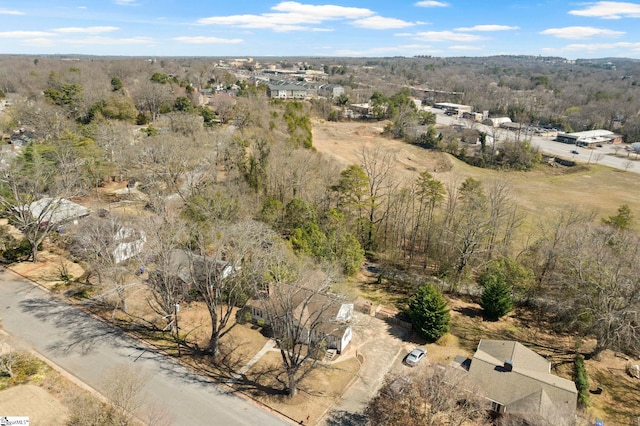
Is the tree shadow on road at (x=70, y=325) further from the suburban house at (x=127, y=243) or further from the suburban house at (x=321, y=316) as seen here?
the suburban house at (x=321, y=316)

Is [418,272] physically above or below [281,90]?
below

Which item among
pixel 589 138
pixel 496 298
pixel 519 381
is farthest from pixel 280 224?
pixel 589 138

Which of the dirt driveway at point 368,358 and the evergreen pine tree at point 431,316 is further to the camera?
the evergreen pine tree at point 431,316

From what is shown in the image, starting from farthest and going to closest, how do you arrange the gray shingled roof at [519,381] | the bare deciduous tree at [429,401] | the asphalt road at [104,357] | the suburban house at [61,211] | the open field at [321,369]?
the suburban house at [61,211]
the open field at [321,369]
the asphalt road at [104,357]
the gray shingled roof at [519,381]
the bare deciduous tree at [429,401]

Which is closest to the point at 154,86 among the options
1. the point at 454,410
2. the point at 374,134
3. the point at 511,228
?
the point at 374,134

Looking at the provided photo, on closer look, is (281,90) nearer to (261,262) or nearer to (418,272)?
(418,272)

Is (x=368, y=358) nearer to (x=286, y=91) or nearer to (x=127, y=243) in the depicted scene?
(x=127, y=243)

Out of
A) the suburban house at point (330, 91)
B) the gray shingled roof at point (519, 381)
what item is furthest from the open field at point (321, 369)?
the suburban house at point (330, 91)
